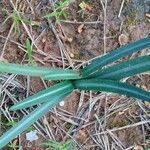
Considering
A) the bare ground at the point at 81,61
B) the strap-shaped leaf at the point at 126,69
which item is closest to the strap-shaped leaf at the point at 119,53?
the strap-shaped leaf at the point at 126,69

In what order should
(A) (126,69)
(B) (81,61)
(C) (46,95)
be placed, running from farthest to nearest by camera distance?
(B) (81,61), (C) (46,95), (A) (126,69)

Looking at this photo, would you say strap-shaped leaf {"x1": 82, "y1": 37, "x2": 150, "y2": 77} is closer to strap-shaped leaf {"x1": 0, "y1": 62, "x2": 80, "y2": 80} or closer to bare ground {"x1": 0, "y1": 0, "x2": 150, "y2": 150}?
strap-shaped leaf {"x1": 0, "y1": 62, "x2": 80, "y2": 80}

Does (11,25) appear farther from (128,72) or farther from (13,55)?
(128,72)

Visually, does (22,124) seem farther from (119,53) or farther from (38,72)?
(119,53)

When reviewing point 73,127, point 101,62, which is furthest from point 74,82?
point 73,127

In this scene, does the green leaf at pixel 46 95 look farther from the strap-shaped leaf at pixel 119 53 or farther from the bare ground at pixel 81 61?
the bare ground at pixel 81 61

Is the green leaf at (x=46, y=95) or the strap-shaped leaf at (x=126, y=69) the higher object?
the strap-shaped leaf at (x=126, y=69)

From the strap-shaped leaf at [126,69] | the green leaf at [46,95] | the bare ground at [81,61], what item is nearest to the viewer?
the strap-shaped leaf at [126,69]

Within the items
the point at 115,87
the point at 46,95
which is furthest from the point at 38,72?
the point at 115,87
